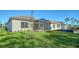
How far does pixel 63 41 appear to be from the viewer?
11.1ft

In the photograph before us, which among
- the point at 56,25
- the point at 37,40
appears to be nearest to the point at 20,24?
the point at 37,40

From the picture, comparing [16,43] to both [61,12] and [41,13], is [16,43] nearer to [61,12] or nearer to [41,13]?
[41,13]

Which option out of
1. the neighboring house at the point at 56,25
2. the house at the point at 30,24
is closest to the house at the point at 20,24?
the house at the point at 30,24

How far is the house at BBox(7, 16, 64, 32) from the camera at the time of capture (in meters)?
3.36

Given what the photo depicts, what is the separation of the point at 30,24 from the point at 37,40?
309mm

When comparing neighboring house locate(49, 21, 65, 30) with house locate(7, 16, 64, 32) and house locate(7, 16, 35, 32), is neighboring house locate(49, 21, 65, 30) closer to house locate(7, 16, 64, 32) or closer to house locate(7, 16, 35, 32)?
house locate(7, 16, 64, 32)

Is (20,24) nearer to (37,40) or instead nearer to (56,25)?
(37,40)

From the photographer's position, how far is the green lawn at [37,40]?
336 centimetres

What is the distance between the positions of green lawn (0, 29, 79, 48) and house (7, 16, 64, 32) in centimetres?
9

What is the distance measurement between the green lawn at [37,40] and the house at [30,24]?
88 millimetres

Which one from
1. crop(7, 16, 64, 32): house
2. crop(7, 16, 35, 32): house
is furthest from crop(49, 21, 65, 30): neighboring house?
crop(7, 16, 35, 32): house

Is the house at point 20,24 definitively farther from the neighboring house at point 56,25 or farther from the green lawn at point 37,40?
the neighboring house at point 56,25
